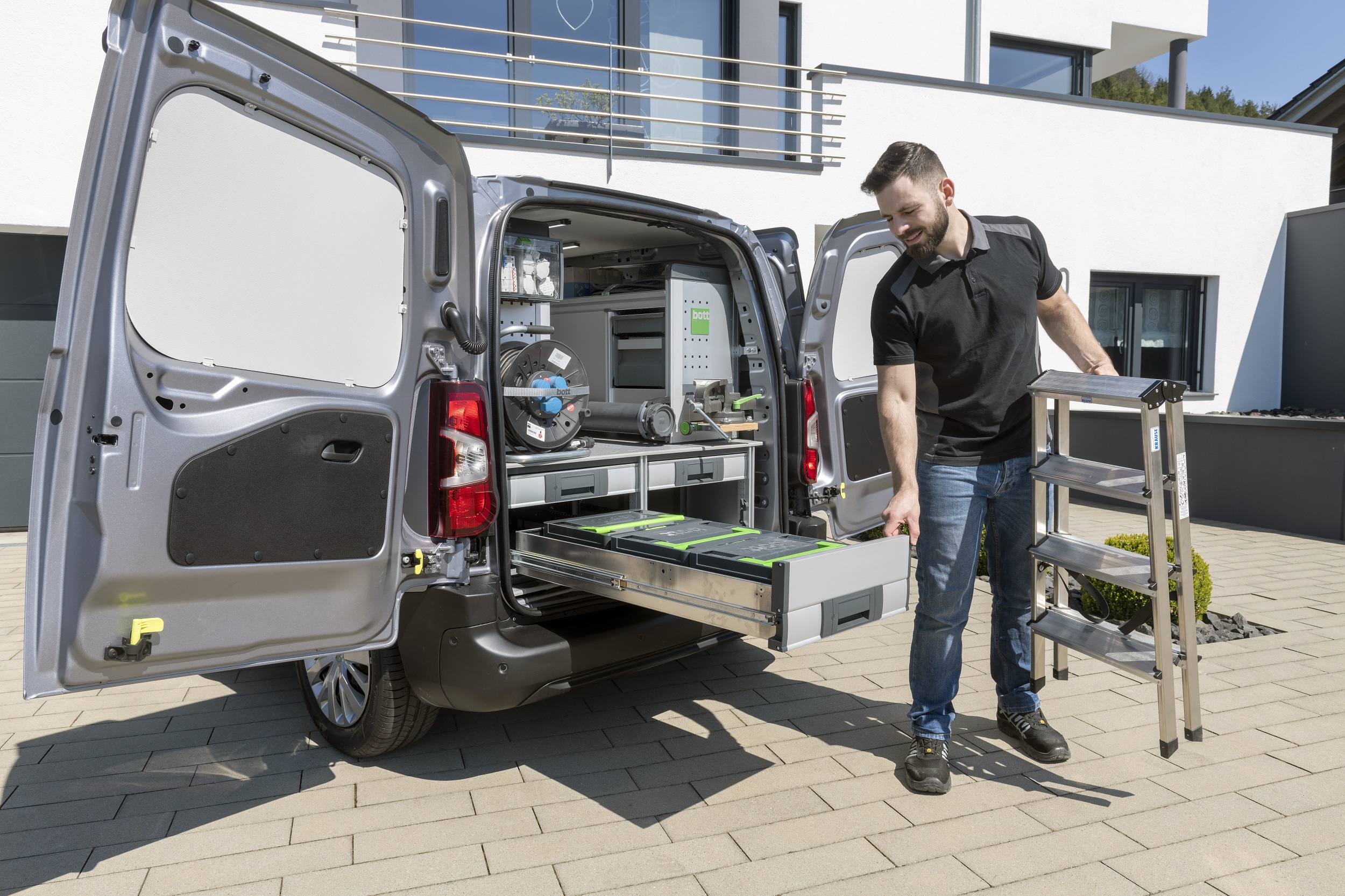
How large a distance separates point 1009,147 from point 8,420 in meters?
9.80

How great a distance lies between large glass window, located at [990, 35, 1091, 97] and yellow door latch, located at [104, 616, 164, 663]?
492 inches

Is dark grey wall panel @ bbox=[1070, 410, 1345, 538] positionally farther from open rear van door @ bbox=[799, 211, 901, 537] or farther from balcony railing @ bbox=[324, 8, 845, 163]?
open rear van door @ bbox=[799, 211, 901, 537]

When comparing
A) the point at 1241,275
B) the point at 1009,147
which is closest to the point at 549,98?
the point at 1009,147

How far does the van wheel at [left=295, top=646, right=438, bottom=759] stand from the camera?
3.08m

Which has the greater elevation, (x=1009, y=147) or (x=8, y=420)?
(x=1009, y=147)

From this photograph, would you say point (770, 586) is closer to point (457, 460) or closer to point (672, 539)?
point (672, 539)

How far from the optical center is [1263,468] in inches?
316

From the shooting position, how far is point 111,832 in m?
2.78

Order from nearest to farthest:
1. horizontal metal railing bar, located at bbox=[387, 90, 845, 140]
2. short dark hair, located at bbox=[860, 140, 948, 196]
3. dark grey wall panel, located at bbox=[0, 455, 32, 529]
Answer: short dark hair, located at bbox=[860, 140, 948, 196]
dark grey wall panel, located at bbox=[0, 455, 32, 529]
horizontal metal railing bar, located at bbox=[387, 90, 845, 140]

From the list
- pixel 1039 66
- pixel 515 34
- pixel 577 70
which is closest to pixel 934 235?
pixel 515 34

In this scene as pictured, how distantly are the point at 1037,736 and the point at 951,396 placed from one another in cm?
125

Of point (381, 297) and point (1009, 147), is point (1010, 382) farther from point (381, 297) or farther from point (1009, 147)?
point (1009, 147)

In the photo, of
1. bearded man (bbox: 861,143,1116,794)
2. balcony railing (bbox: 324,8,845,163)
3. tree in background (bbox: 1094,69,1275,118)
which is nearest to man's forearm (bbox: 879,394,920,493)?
bearded man (bbox: 861,143,1116,794)

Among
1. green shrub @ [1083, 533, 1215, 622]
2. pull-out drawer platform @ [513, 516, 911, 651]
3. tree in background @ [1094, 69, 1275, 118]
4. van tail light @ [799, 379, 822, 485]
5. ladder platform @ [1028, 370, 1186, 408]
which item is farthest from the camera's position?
tree in background @ [1094, 69, 1275, 118]
